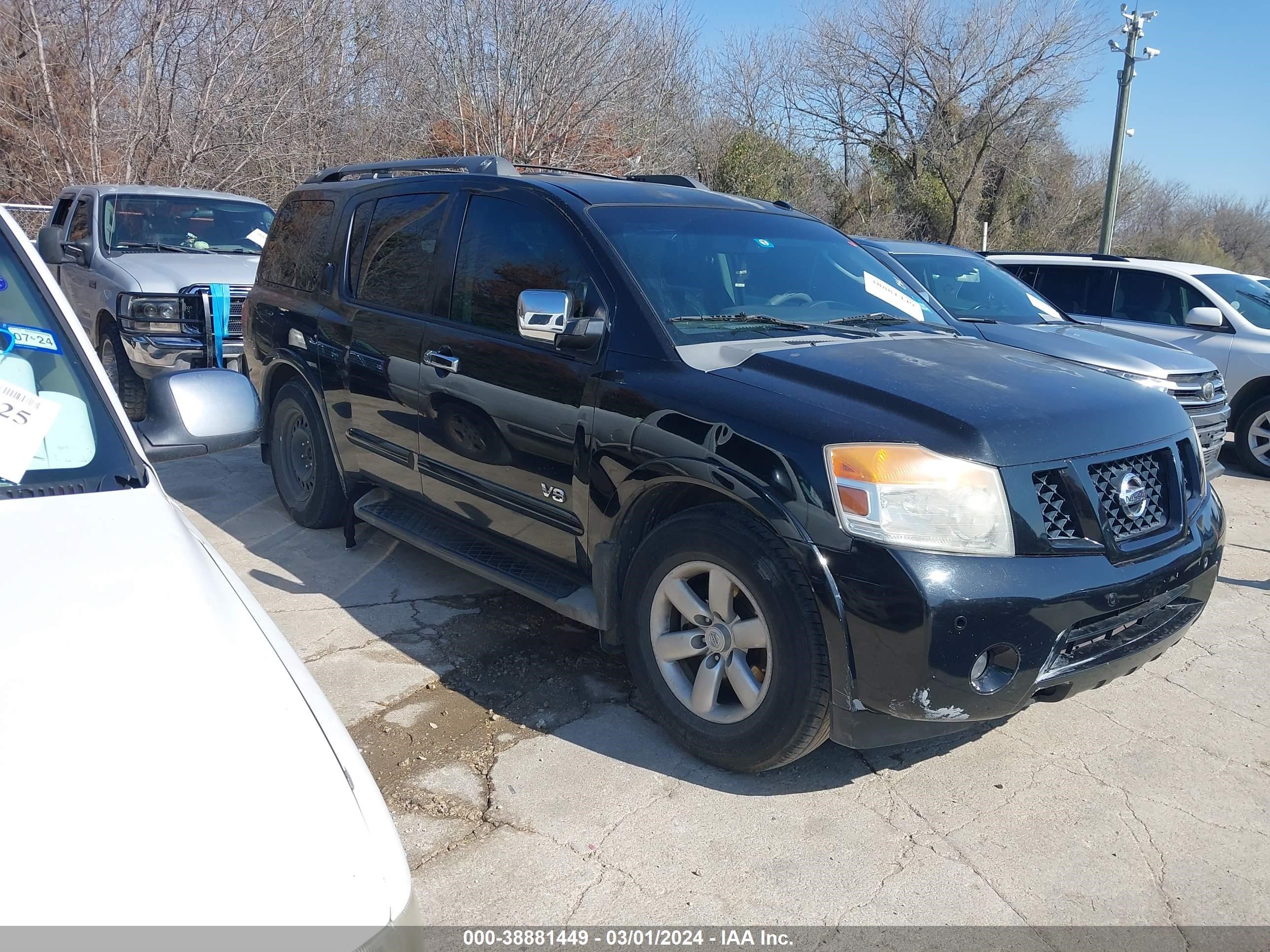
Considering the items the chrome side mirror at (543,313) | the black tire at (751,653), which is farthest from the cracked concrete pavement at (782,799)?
the chrome side mirror at (543,313)

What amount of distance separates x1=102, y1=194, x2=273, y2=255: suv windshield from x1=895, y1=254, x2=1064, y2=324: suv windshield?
602 cm

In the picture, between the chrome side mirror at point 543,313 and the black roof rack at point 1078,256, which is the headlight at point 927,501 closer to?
the chrome side mirror at point 543,313

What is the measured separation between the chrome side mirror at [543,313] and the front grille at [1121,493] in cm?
182

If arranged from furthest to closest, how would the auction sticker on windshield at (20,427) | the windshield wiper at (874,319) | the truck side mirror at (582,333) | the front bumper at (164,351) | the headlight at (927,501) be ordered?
the front bumper at (164,351) → the windshield wiper at (874,319) → the truck side mirror at (582,333) → the headlight at (927,501) → the auction sticker on windshield at (20,427)

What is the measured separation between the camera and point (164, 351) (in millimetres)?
8070

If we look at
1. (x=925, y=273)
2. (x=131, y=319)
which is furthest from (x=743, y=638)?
(x=131, y=319)

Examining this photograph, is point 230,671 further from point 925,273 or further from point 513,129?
point 513,129

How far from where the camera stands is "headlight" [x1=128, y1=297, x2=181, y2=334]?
26.7 feet

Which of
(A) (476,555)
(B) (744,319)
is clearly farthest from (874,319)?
(A) (476,555)

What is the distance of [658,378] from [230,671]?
198 cm

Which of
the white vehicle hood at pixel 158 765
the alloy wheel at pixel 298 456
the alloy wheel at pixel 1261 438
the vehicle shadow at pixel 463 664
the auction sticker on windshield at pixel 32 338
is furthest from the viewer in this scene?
the alloy wheel at pixel 1261 438

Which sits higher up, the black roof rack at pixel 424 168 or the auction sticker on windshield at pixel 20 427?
the black roof rack at pixel 424 168

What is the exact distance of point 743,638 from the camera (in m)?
3.16

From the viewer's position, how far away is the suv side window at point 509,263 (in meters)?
3.89
